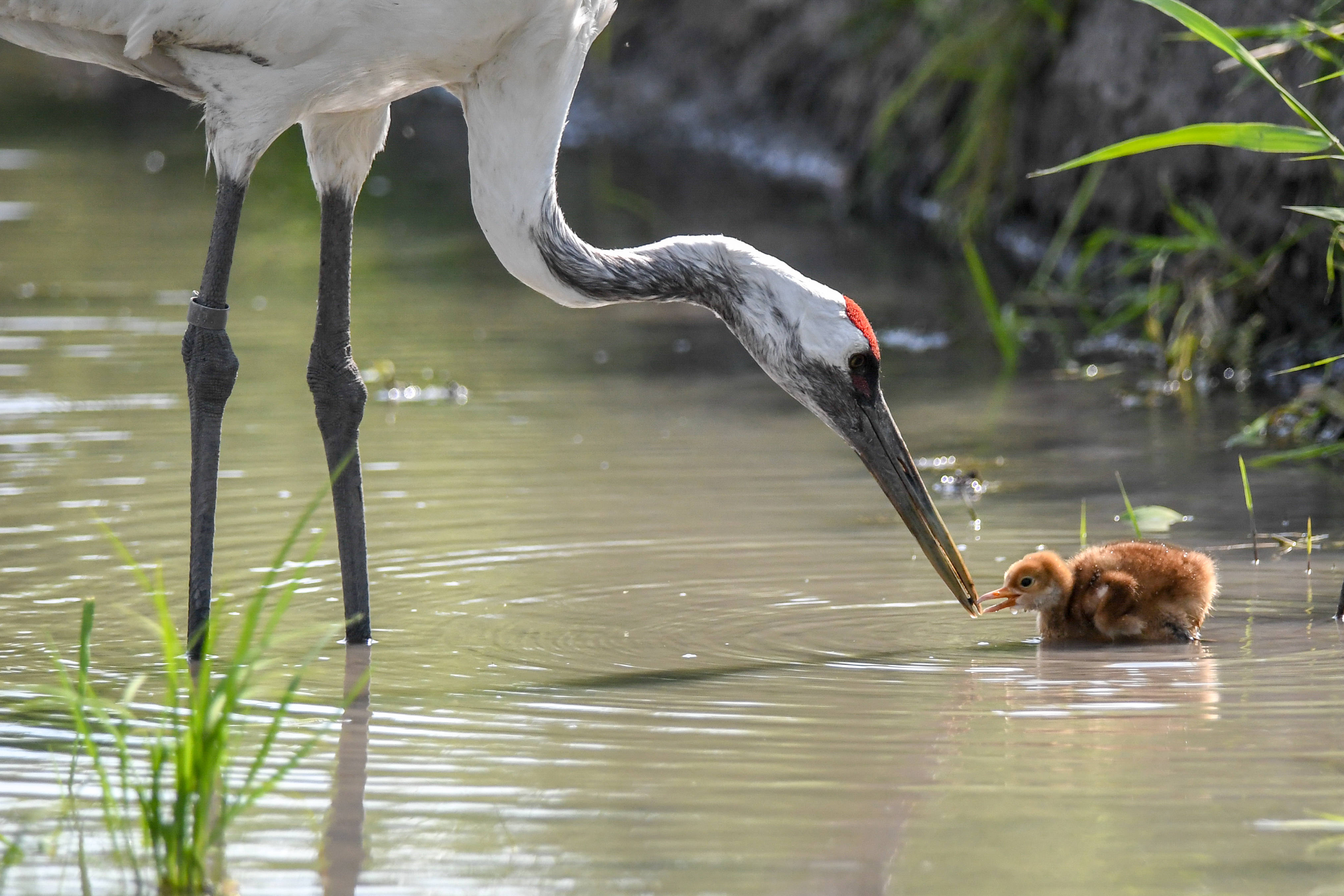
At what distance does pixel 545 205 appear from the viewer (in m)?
5.15

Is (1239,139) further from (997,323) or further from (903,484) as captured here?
(997,323)

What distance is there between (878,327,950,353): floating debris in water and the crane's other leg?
170 inches

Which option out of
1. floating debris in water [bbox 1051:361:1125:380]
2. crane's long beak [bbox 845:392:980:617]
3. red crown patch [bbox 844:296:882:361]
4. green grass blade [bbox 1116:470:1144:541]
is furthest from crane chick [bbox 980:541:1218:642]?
floating debris in water [bbox 1051:361:1125:380]

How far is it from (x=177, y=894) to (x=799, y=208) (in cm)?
1104

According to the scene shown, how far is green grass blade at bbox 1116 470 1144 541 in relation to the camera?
18.1ft

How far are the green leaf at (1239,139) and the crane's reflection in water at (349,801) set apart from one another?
2.08 metres

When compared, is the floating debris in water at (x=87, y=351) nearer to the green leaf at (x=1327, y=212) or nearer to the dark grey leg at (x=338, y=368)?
the dark grey leg at (x=338, y=368)

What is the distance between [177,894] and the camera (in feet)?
10.2

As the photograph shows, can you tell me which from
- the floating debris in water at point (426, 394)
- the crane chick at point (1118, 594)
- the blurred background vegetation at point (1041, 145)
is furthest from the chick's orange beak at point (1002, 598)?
the floating debris in water at point (426, 394)

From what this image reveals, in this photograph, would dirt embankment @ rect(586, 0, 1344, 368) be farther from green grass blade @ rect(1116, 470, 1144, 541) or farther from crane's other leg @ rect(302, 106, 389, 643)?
crane's other leg @ rect(302, 106, 389, 643)

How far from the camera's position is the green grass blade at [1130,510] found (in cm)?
550

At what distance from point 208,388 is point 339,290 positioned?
0.57 meters

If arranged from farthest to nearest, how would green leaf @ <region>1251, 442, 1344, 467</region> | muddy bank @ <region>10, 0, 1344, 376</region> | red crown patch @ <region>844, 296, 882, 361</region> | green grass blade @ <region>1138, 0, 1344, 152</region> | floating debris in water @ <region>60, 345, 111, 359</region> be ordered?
floating debris in water @ <region>60, 345, 111, 359</region>, muddy bank @ <region>10, 0, 1344, 376</region>, green leaf @ <region>1251, 442, 1344, 467</region>, red crown patch @ <region>844, 296, 882, 361</region>, green grass blade @ <region>1138, 0, 1344, 152</region>

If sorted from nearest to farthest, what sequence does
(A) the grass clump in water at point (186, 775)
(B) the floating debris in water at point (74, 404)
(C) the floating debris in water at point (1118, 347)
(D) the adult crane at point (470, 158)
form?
(A) the grass clump in water at point (186, 775) < (D) the adult crane at point (470, 158) < (B) the floating debris in water at point (74, 404) < (C) the floating debris in water at point (1118, 347)
